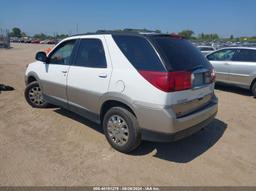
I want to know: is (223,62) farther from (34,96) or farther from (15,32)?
(15,32)

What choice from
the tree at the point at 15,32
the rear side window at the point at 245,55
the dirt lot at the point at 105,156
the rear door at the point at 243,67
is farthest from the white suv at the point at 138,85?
the tree at the point at 15,32

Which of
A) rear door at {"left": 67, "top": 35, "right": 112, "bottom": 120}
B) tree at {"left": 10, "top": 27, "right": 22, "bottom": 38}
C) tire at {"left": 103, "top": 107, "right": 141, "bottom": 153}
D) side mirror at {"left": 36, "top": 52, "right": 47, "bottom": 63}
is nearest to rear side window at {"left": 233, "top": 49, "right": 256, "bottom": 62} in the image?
rear door at {"left": 67, "top": 35, "right": 112, "bottom": 120}

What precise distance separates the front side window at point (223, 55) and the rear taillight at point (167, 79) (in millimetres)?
5656

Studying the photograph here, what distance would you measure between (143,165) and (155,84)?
120 cm

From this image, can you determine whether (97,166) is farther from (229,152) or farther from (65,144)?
(229,152)

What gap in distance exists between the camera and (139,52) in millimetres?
3432

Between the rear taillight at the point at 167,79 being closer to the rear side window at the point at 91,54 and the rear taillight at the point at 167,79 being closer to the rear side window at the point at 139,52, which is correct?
the rear side window at the point at 139,52

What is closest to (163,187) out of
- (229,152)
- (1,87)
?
(229,152)

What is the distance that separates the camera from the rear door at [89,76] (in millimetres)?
3808

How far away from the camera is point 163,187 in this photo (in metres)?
3.00

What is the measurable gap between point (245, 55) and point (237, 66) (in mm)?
414

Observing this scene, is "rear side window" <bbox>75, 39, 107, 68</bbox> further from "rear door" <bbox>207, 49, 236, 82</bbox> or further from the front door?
"rear door" <bbox>207, 49, 236, 82</bbox>

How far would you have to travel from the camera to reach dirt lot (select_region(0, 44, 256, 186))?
3.15 meters

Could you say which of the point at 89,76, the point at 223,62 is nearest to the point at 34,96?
the point at 89,76
